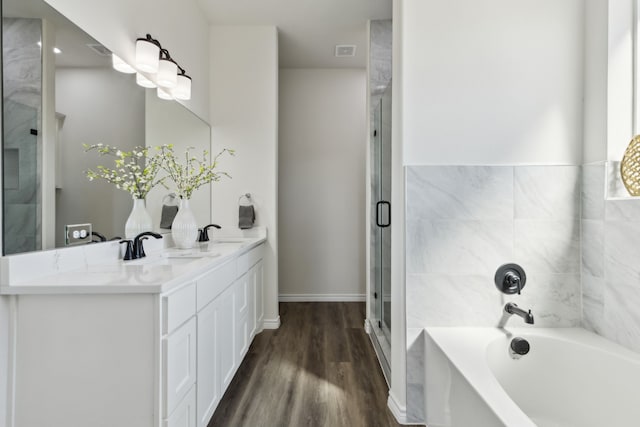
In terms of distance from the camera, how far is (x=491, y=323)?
1722 mm

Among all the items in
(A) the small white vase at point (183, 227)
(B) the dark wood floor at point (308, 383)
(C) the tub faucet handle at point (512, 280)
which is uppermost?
(A) the small white vase at point (183, 227)

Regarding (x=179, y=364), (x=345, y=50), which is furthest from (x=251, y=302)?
(x=345, y=50)

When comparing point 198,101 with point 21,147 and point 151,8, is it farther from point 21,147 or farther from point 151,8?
point 21,147

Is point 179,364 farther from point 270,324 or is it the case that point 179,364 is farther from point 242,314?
point 270,324

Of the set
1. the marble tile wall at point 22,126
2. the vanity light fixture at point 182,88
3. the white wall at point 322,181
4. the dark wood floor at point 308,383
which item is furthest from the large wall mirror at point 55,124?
the white wall at point 322,181

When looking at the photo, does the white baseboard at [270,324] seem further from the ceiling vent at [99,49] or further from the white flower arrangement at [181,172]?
the ceiling vent at [99,49]

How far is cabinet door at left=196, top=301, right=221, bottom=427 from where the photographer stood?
150 cm

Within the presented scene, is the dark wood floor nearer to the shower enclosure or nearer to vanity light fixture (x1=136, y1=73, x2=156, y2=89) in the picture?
the shower enclosure

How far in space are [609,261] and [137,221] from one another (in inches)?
92.5

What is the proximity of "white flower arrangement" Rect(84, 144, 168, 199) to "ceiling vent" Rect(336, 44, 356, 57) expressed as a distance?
2.41 metres

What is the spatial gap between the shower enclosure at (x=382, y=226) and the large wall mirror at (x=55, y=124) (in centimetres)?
160

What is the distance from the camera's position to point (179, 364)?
1.28 metres

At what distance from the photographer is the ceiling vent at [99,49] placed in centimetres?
159

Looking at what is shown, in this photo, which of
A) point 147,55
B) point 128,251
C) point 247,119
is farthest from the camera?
point 247,119
